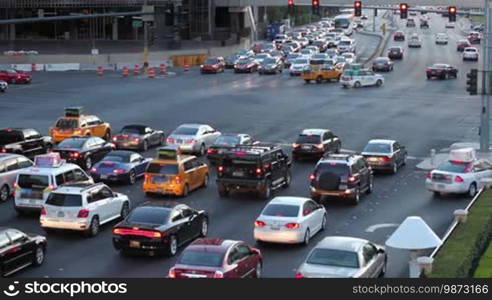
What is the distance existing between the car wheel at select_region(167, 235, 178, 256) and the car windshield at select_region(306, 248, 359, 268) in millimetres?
5107

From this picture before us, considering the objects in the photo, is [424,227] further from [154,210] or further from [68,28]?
[68,28]

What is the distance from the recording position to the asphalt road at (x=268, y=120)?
1019 inches

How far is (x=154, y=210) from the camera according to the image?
2573 cm

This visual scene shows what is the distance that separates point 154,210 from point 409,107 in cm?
3494

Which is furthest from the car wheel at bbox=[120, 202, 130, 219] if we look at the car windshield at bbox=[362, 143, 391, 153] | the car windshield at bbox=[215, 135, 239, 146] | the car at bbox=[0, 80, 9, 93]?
the car at bbox=[0, 80, 9, 93]

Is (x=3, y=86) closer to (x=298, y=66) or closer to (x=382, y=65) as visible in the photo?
(x=298, y=66)

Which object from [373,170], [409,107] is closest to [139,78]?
[409,107]

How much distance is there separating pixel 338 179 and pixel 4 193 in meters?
10.6

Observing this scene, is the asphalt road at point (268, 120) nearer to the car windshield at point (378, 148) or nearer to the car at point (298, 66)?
the car windshield at point (378, 148)

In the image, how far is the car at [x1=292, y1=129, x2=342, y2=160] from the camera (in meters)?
40.0

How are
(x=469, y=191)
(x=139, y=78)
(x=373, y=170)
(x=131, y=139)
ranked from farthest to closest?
(x=139, y=78), (x=131, y=139), (x=373, y=170), (x=469, y=191)

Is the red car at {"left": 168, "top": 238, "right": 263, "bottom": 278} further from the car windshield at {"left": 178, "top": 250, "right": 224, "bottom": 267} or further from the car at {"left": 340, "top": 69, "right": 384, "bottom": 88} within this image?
the car at {"left": 340, "top": 69, "right": 384, "bottom": 88}

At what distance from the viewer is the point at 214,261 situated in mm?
21031

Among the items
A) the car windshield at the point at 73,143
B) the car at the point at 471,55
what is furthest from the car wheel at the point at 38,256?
the car at the point at 471,55
